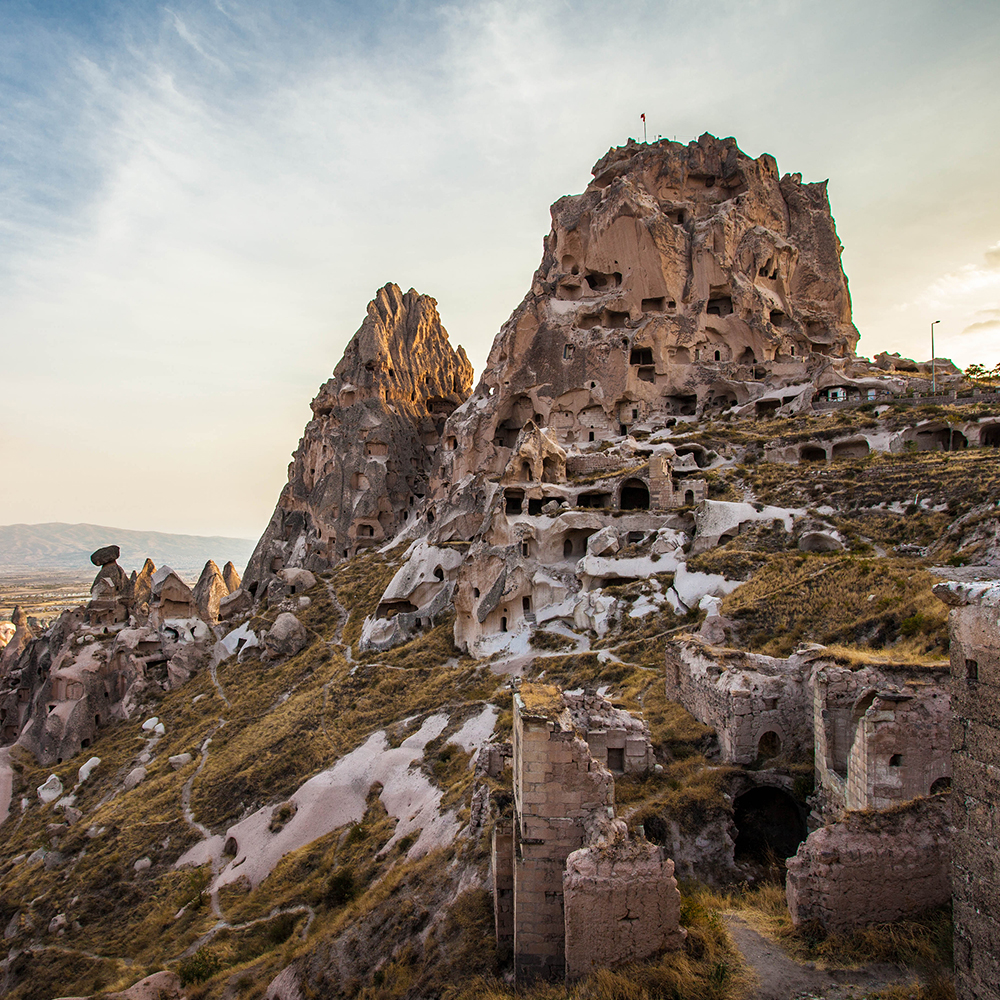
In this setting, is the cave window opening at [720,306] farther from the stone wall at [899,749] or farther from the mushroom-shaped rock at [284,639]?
the stone wall at [899,749]

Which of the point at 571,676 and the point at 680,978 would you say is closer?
the point at 680,978

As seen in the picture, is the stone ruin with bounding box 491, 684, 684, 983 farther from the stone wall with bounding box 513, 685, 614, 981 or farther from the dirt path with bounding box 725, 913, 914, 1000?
the dirt path with bounding box 725, 913, 914, 1000

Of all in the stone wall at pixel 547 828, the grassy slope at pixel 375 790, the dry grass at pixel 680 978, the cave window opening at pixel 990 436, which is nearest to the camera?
the dry grass at pixel 680 978

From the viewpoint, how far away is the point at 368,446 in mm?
62906

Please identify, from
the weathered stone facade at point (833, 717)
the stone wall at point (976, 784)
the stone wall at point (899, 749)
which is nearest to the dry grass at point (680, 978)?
the stone wall at point (976, 784)

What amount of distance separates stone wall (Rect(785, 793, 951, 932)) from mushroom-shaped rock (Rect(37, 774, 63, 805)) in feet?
114

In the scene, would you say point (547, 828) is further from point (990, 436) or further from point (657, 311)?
point (657, 311)

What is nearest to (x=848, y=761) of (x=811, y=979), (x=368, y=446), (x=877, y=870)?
(x=877, y=870)

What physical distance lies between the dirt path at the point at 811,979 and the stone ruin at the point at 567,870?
3.45 feet

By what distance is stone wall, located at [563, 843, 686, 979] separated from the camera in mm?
8219

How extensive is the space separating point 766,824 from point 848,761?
2.69 m

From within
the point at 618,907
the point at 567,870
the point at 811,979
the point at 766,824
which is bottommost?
the point at 766,824

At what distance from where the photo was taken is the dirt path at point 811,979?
7.19 metres

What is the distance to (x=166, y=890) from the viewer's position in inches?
818
